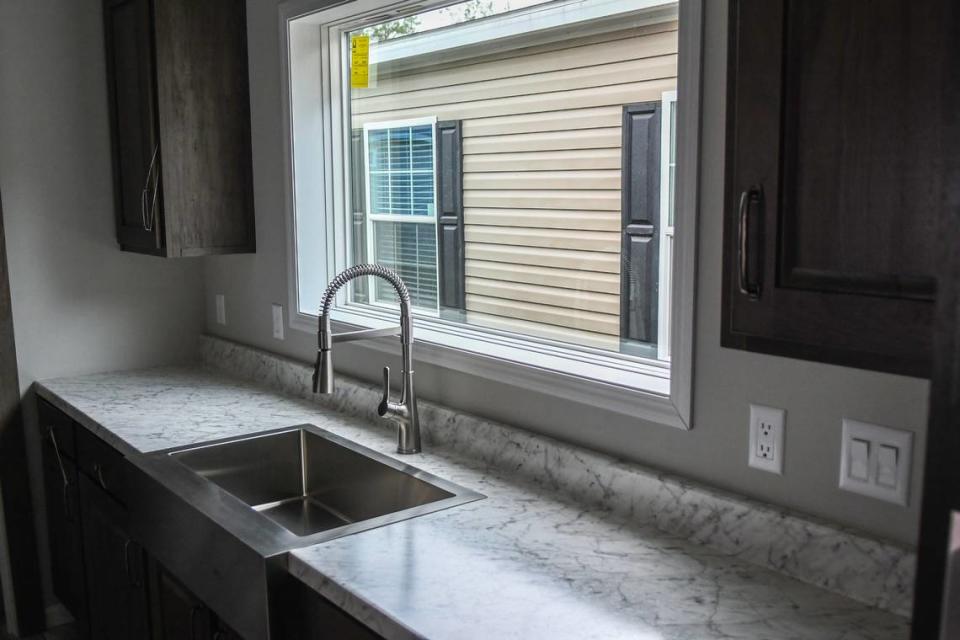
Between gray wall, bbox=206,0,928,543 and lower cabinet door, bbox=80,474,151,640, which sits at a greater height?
gray wall, bbox=206,0,928,543

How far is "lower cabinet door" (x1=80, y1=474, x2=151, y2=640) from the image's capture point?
7.43 feet

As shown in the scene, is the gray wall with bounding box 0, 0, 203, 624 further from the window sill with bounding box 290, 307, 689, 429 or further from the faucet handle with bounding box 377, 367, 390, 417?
the faucet handle with bounding box 377, 367, 390, 417

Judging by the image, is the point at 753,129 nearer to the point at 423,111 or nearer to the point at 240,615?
the point at 240,615

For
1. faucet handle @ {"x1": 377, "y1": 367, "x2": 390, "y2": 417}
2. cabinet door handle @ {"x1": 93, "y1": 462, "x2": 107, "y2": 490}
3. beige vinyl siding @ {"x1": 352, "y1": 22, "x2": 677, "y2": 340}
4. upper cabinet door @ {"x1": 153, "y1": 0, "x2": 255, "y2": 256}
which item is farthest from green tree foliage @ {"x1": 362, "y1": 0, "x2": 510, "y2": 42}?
cabinet door handle @ {"x1": 93, "y1": 462, "x2": 107, "y2": 490}

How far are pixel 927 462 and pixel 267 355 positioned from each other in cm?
247

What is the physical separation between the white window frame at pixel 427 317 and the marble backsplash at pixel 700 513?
118 mm

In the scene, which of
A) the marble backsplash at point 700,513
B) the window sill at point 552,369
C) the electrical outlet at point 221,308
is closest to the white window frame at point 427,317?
the window sill at point 552,369

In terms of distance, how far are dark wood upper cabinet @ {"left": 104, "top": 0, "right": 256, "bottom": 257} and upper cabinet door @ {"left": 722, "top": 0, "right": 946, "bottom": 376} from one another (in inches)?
85.0

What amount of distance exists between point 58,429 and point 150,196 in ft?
2.67

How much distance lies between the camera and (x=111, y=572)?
2465mm

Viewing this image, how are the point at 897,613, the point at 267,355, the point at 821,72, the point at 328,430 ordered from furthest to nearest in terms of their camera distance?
the point at 267,355, the point at 328,430, the point at 897,613, the point at 821,72

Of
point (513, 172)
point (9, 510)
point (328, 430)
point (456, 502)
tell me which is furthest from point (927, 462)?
point (9, 510)

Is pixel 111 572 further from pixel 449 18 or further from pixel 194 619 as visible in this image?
pixel 449 18

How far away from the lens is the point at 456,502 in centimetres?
178
